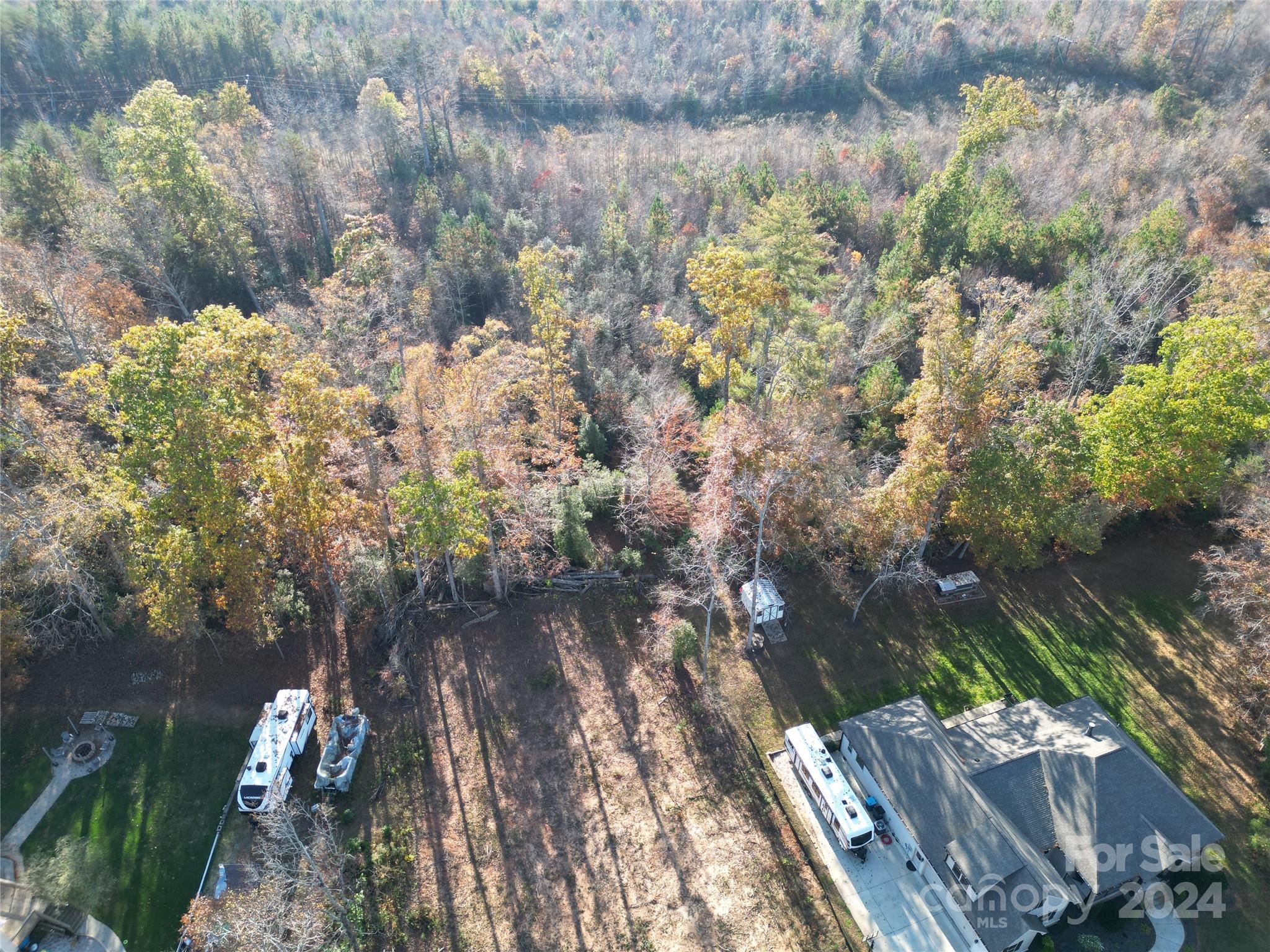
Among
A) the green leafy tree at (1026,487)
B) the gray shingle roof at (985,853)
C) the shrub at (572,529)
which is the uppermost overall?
the green leafy tree at (1026,487)

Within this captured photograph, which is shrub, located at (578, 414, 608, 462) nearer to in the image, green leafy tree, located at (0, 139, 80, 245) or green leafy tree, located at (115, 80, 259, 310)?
green leafy tree, located at (115, 80, 259, 310)

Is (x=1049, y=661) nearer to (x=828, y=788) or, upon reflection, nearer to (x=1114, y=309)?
(x=828, y=788)

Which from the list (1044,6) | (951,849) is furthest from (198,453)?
(1044,6)

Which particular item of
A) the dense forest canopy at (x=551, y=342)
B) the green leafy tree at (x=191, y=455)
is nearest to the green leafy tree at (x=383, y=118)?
the dense forest canopy at (x=551, y=342)

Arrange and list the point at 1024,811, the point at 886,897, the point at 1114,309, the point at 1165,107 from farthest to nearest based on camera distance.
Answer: the point at 1165,107
the point at 1114,309
the point at 1024,811
the point at 886,897

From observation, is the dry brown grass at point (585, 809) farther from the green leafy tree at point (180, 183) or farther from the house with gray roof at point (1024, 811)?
the green leafy tree at point (180, 183)

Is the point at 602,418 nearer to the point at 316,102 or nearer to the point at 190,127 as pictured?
the point at 190,127

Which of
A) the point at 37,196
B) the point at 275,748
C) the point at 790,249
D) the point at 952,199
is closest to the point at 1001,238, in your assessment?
the point at 952,199
